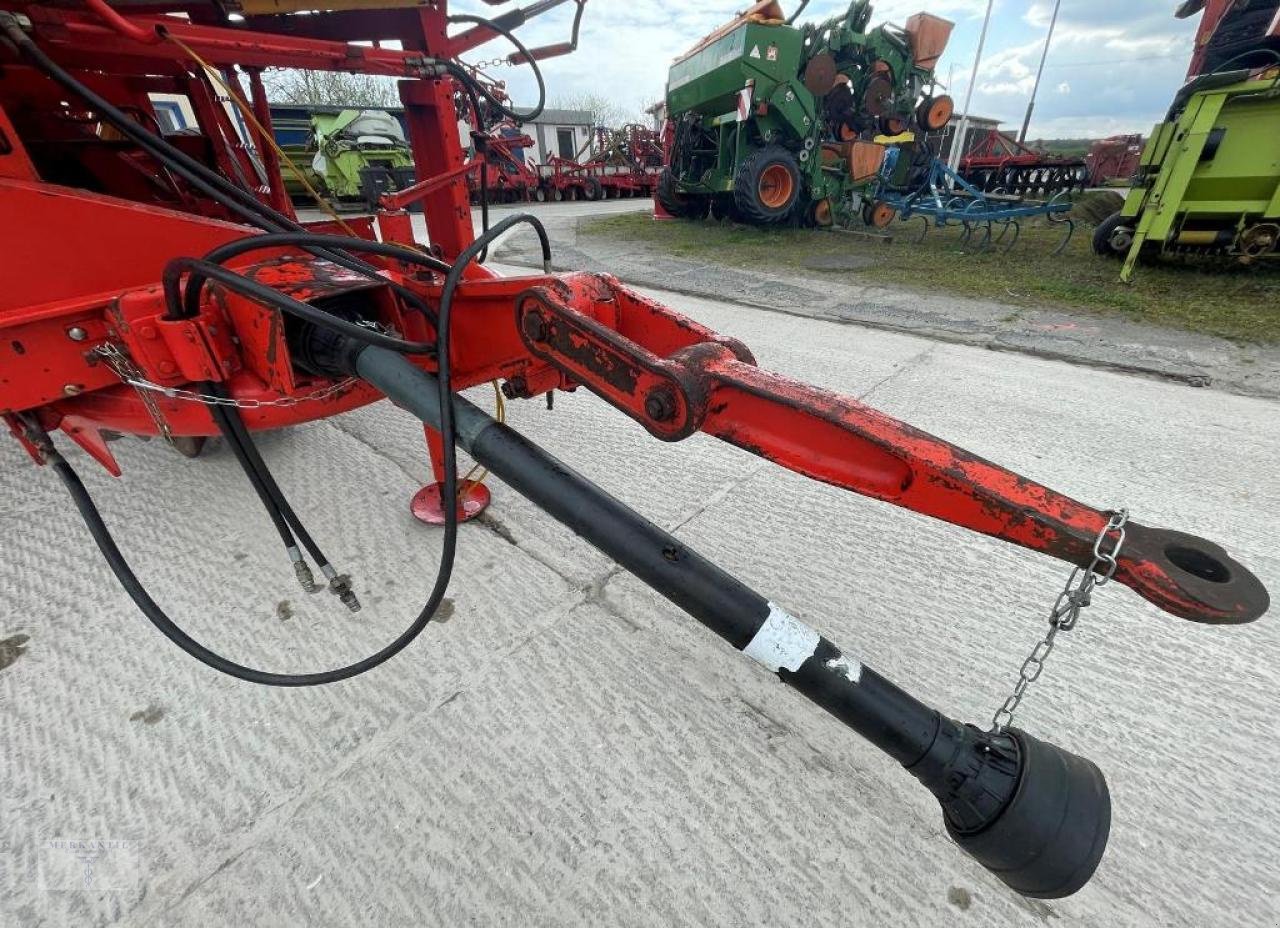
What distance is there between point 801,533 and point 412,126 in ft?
7.41

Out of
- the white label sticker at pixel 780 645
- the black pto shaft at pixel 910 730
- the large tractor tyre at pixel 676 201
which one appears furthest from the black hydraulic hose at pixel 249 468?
the large tractor tyre at pixel 676 201

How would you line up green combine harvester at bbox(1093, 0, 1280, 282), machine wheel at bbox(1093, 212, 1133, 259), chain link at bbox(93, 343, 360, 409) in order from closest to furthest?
chain link at bbox(93, 343, 360, 409) < green combine harvester at bbox(1093, 0, 1280, 282) < machine wheel at bbox(1093, 212, 1133, 259)

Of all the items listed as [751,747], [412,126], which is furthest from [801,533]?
[412,126]

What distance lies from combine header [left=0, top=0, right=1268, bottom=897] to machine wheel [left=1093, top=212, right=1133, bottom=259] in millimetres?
7004

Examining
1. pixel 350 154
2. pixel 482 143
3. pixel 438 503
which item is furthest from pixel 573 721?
pixel 350 154

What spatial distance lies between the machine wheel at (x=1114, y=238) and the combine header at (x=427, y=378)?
700cm

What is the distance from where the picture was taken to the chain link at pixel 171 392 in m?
1.26

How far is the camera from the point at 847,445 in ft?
2.87

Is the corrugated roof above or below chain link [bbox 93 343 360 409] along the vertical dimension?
above

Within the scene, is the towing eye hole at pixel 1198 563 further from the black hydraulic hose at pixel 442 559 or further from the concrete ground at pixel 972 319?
the concrete ground at pixel 972 319

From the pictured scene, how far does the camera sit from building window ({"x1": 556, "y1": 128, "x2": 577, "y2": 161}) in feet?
89.8

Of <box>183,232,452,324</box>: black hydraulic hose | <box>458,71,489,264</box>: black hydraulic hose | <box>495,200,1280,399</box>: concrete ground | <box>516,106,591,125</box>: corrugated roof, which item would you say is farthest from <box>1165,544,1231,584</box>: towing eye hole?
<box>516,106,591,125</box>: corrugated roof

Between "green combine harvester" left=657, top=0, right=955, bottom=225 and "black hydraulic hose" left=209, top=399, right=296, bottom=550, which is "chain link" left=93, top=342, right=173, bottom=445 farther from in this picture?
"green combine harvester" left=657, top=0, right=955, bottom=225

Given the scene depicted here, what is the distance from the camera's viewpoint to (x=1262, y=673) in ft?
5.02
